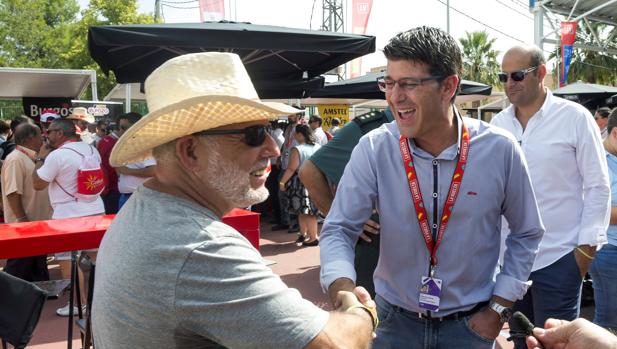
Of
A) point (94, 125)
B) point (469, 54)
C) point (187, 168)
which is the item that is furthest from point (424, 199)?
point (469, 54)

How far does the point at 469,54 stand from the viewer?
41.9 metres

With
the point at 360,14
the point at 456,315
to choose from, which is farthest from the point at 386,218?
the point at 360,14

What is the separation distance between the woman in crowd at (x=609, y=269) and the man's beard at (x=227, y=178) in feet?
9.10

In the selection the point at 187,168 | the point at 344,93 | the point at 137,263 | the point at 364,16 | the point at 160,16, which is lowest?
the point at 137,263

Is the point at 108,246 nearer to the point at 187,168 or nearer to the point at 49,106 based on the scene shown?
the point at 187,168

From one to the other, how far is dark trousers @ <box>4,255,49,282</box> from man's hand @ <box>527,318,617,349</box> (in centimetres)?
583

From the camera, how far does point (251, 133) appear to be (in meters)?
1.68

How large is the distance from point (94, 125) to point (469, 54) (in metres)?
35.3

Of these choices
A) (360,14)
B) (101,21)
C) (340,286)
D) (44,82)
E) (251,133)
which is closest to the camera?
(251,133)

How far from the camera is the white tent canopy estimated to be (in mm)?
11414

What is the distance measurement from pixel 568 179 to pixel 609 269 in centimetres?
89

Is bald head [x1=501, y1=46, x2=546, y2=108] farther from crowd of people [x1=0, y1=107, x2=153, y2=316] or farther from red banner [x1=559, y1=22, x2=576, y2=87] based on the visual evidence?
red banner [x1=559, y1=22, x2=576, y2=87]

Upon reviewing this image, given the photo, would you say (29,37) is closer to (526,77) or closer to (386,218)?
(526,77)

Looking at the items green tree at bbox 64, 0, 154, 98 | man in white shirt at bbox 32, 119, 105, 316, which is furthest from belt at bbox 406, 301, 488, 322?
green tree at bbox 64, 0, 154, 98
